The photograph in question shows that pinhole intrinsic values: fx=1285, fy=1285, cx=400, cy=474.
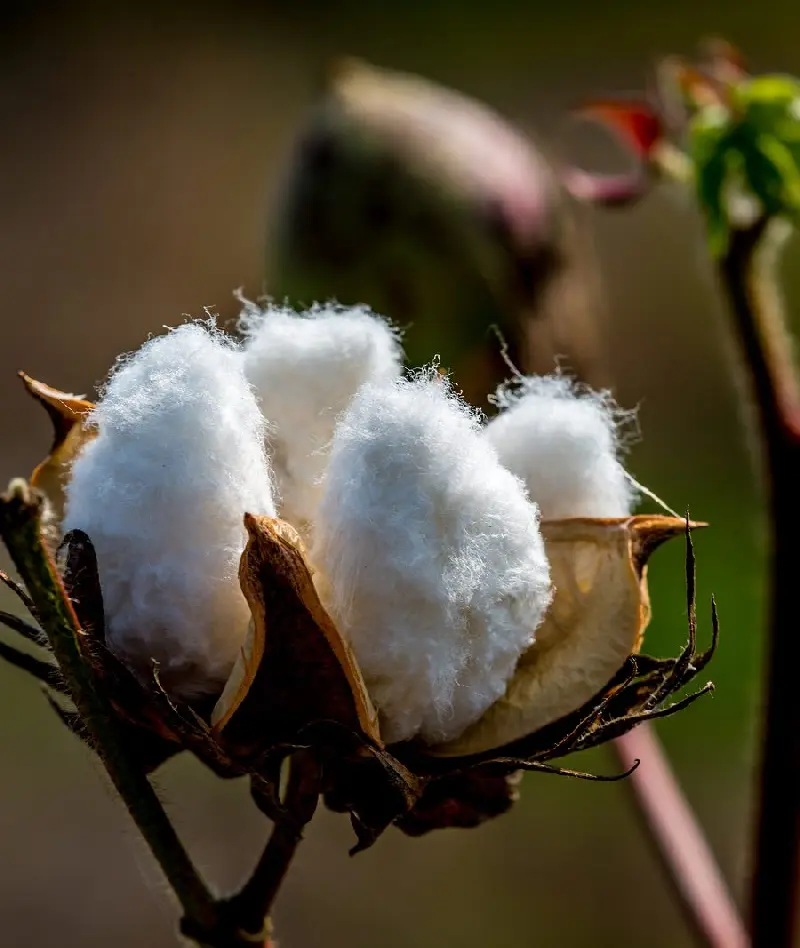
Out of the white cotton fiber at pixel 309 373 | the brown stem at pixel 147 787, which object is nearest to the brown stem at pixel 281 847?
the brown stem at pixel 147 787

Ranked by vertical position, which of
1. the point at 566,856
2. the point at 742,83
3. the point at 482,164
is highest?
the point at 482,164

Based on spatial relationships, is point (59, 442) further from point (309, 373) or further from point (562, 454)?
point (562, 454)

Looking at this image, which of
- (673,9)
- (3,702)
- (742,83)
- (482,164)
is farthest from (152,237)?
(742,83)

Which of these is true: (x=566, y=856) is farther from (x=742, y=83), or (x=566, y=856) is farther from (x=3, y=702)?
(x=742, y=83)

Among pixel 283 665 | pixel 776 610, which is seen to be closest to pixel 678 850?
pixel 776 610

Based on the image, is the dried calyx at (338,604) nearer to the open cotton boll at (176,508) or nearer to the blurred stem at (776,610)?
the open cotton boll at (176,508)

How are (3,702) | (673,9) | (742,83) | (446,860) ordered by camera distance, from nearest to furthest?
(742,83) < (446,860) < (3,702) < (673,9)

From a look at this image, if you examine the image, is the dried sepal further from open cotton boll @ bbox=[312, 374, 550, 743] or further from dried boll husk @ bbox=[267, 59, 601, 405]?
dried boll husk @ bbox=[267, 59, 601, 405]
